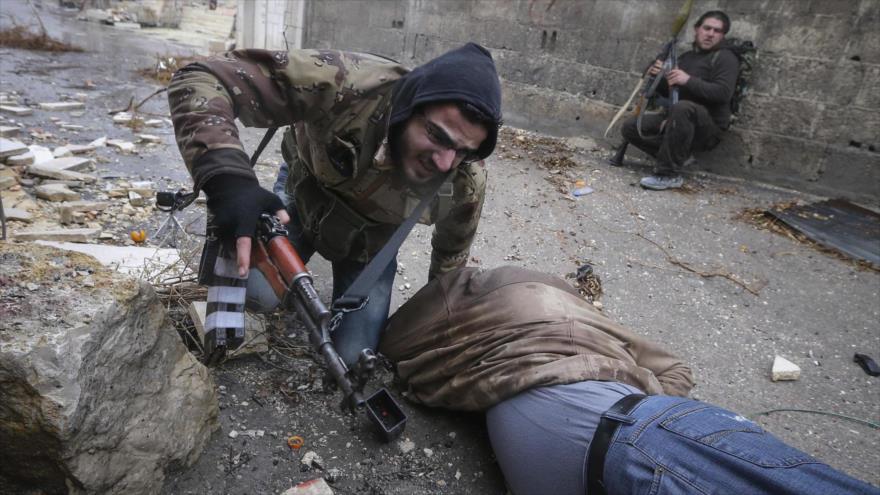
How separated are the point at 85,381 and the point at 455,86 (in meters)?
1.31

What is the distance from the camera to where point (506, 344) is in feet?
5.51

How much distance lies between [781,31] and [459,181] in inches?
170

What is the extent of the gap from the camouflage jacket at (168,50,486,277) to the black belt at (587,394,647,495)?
42.5 inches

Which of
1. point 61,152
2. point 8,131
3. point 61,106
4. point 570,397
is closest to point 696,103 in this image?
point 570,397

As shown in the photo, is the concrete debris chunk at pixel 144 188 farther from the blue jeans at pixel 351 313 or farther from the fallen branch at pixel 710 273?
the fallen branch at pixel 710 273

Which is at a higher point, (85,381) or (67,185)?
(85,381)

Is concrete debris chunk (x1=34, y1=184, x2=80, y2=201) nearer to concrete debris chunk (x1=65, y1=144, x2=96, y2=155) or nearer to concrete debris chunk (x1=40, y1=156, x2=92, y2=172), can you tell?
concrete debris chunk (x1=40, y1=156, x2=92, y2=172)

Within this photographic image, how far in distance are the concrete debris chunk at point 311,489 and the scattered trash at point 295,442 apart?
23 cm

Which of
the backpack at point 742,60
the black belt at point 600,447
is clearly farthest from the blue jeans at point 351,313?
the backpack at point 742,60

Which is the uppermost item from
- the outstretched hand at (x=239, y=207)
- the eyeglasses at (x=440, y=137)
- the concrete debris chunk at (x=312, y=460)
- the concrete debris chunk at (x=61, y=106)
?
the eyeglasses at (x=440, y=137)

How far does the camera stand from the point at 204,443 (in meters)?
1.54

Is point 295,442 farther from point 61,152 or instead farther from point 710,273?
point 61,152

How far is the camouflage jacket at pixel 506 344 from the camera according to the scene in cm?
160

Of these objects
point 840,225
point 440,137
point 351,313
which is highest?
point 440,137
